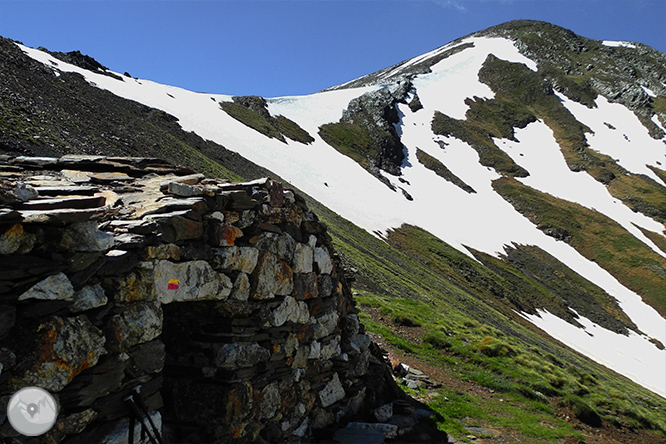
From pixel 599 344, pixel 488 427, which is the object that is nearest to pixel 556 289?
pixel 599 344

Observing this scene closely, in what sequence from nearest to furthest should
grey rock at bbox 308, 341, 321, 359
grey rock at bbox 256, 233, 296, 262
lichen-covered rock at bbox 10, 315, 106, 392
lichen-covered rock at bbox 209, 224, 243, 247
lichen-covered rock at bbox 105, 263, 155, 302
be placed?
lichen-covered rock at bbox 10, 315, 106, 392, lichen-covered rock at bbox 105, 263, 155, 302, lichen-covered rock at bbox 209, 224, 243, 247, grey rock at bbox 256, 233, 296, 262, grey rock at bbox 308, 341, 321, 359

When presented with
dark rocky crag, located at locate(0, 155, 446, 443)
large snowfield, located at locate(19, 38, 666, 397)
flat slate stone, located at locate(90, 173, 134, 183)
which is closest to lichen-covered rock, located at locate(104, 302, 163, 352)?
dark rocky crag, located at locate(0, 155, 446, 443)

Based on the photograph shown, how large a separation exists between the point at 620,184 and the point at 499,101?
4905 centimetres

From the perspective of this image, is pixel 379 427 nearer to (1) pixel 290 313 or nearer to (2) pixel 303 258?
(1) pixel 290 313

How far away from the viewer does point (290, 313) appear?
9305 mm

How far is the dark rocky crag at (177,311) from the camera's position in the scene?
5.07 m

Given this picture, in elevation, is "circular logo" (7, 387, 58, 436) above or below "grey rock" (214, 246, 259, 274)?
below

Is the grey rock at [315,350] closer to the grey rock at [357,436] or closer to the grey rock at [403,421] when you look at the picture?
the grey rock at [357,436]

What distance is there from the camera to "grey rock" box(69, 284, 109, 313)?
5.36 m

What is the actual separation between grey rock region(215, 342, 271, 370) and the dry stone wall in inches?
1.1

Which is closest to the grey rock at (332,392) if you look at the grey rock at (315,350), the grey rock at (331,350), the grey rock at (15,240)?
the grey rock at (331,350)

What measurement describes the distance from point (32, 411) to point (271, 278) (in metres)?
4.55

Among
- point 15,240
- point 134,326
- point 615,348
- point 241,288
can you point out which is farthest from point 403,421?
point 615,348

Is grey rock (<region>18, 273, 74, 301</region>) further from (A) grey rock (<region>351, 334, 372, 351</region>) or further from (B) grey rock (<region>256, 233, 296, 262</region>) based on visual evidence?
(A) grey rock (<region>351, 334, 372, 351</region>)
